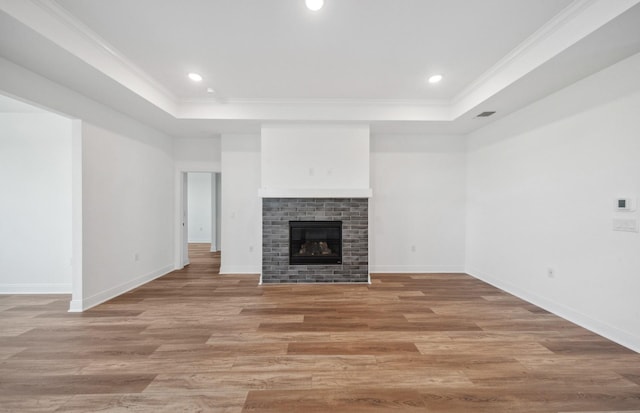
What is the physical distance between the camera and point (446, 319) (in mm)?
2932

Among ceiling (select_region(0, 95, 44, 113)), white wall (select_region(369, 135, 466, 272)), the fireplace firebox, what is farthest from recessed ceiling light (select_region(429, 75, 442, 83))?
ceiling (select_region(0, 95, 44, 113))

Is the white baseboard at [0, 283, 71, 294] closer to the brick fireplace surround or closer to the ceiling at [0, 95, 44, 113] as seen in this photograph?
A: the ceiling at [0, 95, 44, 113]

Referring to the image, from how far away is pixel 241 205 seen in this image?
5.06m

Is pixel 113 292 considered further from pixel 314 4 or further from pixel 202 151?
pixel 314 4

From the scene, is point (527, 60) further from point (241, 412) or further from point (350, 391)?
point (241, 412)

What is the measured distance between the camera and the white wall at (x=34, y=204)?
12.1ft

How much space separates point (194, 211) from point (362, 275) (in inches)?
285

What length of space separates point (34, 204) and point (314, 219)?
4.06m

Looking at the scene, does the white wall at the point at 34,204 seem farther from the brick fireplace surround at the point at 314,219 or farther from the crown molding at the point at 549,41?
the crown molding at the point at 549,41

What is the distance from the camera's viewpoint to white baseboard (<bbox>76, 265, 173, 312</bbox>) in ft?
10.4

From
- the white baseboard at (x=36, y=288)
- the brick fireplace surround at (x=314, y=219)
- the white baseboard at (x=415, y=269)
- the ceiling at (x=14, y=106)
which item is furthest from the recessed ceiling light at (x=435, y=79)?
the white baseboard at (x=36, y=288)


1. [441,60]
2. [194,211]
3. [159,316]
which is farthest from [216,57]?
[194,211]

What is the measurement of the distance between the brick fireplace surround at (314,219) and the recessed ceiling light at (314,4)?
2780 millimetres

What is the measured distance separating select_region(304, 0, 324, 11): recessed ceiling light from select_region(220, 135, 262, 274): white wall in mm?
3143
